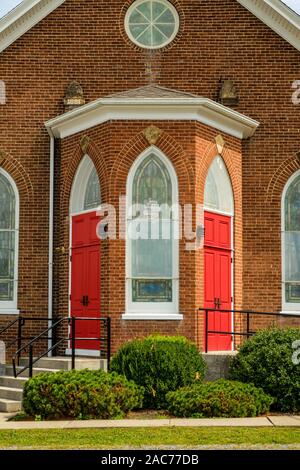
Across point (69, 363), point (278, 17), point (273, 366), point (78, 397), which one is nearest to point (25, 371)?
point (69, 363)

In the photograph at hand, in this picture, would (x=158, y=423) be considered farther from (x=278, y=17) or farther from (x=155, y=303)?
(x=278, y=17)

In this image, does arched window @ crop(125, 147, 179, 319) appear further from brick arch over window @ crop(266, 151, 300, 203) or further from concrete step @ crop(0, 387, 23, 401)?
brick arch over window @ crop(266, 151, 300, 203)

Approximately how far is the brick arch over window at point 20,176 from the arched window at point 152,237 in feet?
9.12

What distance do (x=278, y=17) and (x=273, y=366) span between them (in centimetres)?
810

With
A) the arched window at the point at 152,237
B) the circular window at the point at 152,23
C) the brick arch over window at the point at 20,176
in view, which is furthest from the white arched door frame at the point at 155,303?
the circular window at the point at 152,23

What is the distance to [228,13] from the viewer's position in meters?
17.5

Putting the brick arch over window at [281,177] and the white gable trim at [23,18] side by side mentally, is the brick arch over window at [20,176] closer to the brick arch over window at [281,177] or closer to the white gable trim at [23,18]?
the white gable trim at [23,18]

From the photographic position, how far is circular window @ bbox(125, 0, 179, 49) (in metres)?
17.5

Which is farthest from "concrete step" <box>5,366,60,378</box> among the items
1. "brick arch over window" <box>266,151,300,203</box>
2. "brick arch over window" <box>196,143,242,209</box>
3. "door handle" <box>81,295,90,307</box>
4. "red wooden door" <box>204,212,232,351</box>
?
"brick arch over window" <box>266,151,300,203</box>

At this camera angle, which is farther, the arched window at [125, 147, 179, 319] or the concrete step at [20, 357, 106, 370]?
the arched window at [125, 147, 179, 319]

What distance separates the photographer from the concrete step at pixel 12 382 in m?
14.3

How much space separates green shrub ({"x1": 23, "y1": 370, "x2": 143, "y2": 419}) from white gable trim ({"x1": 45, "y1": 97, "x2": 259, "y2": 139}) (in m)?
5.27

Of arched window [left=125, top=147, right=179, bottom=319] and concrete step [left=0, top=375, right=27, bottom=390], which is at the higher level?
arched window [left=125, top=147, right=179, bottom=319]

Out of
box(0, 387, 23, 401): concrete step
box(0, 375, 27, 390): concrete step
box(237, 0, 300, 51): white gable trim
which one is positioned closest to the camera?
box(0, 387, 23, 401): concrete step
